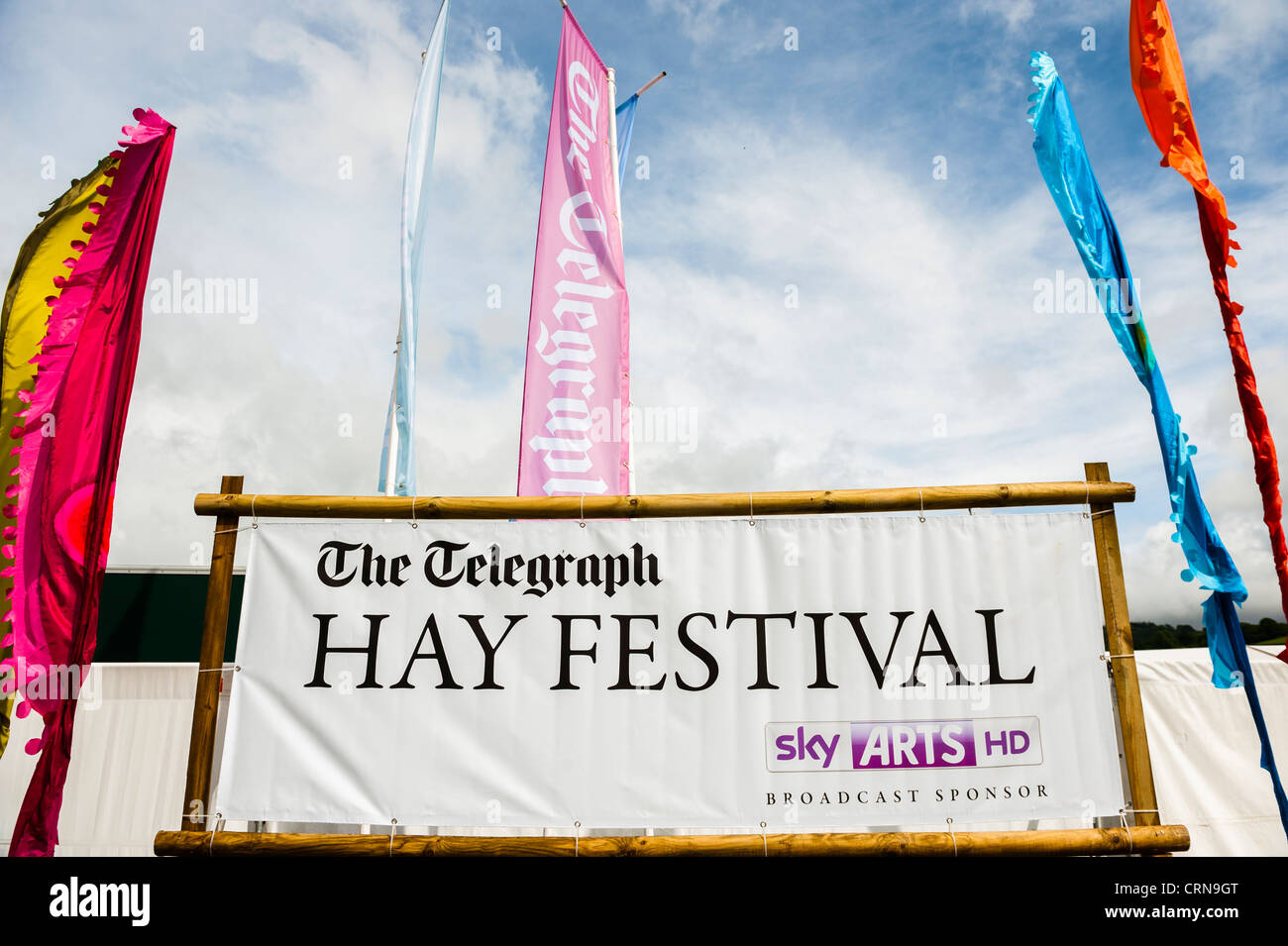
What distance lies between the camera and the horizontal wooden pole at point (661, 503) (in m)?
3.61

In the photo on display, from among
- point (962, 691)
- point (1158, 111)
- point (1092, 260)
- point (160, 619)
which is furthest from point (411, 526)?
point (160, 619)

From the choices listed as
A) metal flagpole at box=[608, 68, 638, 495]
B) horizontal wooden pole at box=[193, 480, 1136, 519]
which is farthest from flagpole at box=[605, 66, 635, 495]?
horizontal wooden pole at box=[193, 480, 1136, 519]

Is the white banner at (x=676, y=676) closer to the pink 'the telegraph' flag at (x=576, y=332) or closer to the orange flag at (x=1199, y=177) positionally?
the orange flag at (x=1199, y=177)

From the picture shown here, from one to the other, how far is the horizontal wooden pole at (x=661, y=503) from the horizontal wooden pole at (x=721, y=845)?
145cm

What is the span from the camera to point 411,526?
3.75 meters

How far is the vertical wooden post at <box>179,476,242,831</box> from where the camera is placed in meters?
3.46

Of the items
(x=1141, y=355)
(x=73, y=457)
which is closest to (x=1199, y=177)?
(x=1141, y=355)

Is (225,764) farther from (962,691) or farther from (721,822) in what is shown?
(962,691)

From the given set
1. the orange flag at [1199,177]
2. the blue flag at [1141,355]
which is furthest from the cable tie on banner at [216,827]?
the orange flag at [1199,177]
